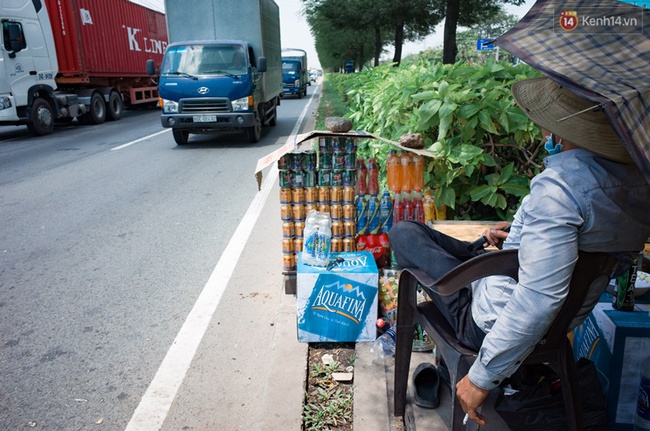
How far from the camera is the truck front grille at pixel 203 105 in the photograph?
10699mm

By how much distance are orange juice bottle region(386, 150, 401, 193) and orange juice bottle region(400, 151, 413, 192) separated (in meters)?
0.03

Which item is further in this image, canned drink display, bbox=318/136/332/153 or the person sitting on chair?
canned drink display, bbox=318/136/332/153

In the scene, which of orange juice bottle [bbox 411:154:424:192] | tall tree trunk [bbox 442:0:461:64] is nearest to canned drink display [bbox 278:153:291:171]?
orange juice bottle [bbox 411:154:424:192]

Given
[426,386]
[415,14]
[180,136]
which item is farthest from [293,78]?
[426,386]

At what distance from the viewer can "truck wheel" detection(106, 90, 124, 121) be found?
57.9 ft

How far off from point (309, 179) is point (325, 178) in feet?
0.38

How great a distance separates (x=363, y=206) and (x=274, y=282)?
114 centimetres

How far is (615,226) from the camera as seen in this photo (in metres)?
1.52

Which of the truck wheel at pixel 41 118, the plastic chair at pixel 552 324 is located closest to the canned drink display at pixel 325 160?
the plastic chair at pixel 552 324

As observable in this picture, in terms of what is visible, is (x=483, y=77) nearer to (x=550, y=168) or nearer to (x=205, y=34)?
(x=550, y=168)

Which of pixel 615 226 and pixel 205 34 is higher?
pixel 205 34

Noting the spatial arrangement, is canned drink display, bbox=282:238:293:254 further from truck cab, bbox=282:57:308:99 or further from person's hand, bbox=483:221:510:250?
truck cab, bbox=282:57:308:99

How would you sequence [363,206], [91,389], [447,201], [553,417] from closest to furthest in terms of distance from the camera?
[553,417] < [91,389] < [363,206] < [447,201]

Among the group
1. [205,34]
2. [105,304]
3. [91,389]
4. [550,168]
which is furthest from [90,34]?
[550,168]
